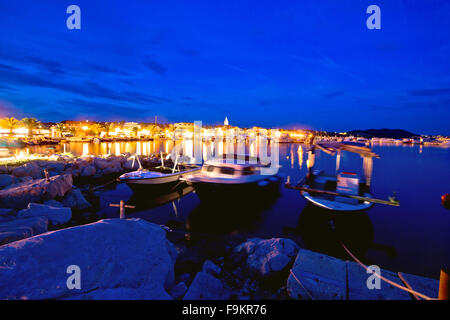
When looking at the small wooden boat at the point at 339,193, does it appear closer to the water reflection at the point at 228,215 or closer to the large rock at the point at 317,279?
the water reflection at the point at 228,215

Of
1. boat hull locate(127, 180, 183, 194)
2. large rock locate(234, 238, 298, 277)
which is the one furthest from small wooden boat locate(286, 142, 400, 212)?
boat hull locate(127, 180, 183, 194)

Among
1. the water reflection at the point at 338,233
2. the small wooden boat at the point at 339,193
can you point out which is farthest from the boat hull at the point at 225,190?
the water reflection at the point at 338,233

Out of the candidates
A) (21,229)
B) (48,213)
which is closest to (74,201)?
(48,213)

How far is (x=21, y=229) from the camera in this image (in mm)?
7754

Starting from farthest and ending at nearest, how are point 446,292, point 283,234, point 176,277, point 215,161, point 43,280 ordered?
1. point 215,161
2. point 283,234
3. point 176,277
4. point 43,280
5. point 446,292

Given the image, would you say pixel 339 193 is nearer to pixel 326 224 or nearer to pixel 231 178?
pixel 326 224

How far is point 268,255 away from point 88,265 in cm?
A: 555

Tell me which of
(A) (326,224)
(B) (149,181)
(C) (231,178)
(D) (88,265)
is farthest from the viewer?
(B) (149,181)

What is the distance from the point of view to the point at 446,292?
3.49m

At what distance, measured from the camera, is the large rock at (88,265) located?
443cm

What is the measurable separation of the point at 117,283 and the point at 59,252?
182 cm
